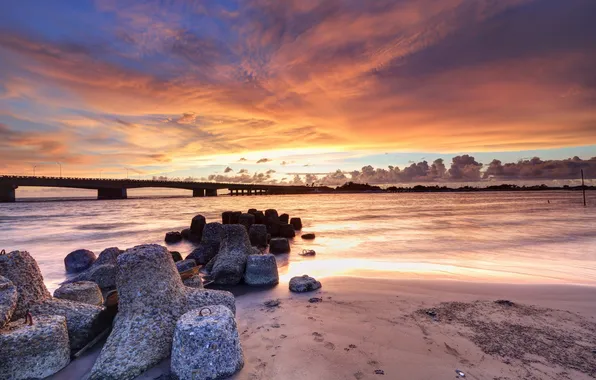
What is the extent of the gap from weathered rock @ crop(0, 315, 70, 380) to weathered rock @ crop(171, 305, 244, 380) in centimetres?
151

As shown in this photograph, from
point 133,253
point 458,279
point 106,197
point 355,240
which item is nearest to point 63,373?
point 133,253

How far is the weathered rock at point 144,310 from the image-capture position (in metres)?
3.67

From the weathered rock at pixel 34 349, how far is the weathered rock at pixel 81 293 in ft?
5.54

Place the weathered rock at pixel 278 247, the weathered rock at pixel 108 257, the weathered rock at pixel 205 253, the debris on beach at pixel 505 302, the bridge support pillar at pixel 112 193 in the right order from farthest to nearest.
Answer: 1. the bridge support pillar at pixel 112 193
2. the weathered rock at pixel 278 247
3. the weathered rock at pixel 205 253
4. the weathered rock at pixel 108 257
5. the debris on beach at pixel 505 302

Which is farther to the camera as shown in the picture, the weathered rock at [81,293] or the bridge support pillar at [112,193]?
the bridge support pillar at [112,193]

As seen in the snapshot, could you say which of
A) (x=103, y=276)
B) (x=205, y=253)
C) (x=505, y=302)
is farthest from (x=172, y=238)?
(x=505, y=302)

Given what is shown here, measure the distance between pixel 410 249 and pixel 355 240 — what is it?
3.44 meters

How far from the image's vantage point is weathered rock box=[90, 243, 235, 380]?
367 centimetres

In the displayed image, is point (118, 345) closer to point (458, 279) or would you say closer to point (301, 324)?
point (301, 324)

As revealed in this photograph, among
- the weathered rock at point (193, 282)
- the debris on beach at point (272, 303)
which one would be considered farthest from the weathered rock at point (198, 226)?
the debris on beach at point (272, 303)

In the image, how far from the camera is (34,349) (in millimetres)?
3623

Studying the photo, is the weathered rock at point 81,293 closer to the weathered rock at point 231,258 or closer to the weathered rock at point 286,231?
the weathered rock at point 231,258

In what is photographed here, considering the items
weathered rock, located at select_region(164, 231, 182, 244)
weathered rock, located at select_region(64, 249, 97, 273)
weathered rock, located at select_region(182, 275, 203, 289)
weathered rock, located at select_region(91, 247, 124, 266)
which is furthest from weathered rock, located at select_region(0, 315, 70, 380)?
weathered rock, located at select_region(164, 231, 182, 244)

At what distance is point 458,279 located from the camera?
24.9 ft
